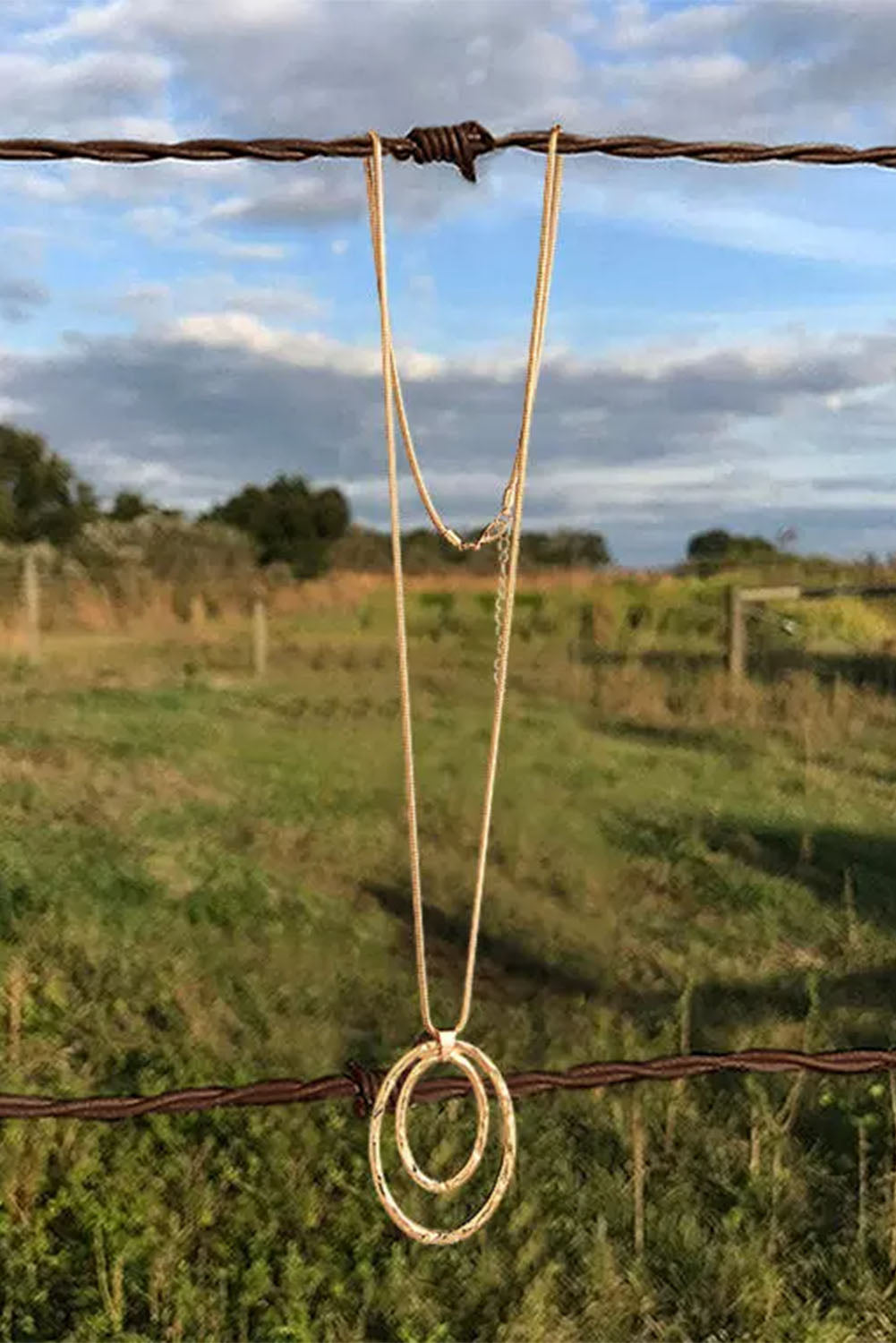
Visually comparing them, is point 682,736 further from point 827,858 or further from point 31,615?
point 31,615

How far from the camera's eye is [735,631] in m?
11.1

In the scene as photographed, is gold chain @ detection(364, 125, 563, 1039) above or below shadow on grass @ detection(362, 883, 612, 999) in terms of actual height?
above

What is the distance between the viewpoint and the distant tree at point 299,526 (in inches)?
910

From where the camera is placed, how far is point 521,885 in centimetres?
600

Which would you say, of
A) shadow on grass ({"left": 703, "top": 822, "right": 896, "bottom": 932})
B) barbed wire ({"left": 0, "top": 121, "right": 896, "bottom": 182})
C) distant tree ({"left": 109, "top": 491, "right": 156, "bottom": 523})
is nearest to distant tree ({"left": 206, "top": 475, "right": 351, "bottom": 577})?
distant tree ({"left": 109, "top": 491, "right": 156, "bottom": 523})

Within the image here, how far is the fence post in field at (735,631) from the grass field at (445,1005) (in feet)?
4.64

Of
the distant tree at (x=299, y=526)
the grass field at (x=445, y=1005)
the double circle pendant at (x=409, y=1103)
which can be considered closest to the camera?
the double circle pendant at (x=409, y=1103)

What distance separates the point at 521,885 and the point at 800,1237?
3.44 meters

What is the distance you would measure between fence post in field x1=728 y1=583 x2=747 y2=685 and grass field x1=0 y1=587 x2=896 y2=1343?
1.41 metres

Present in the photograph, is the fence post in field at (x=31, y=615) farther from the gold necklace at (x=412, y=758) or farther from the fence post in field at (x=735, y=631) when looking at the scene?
the gold necklace at (x=412, y=758)

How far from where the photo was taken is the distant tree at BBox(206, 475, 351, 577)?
910 inches

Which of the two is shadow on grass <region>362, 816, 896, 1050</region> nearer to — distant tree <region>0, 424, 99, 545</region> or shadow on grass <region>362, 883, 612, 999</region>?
shadow on grass <region>362, 883, 612, 999</region>

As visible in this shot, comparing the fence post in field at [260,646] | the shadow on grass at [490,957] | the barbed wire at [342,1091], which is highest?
the barbed wire at [342,1091]

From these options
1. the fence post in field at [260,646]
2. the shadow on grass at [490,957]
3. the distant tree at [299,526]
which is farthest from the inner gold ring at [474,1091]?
the distant tree at [299,526]
